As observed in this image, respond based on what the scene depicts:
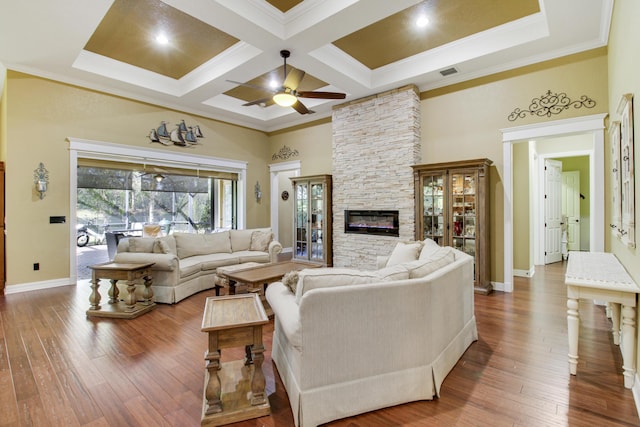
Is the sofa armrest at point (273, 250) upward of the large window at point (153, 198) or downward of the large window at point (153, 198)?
downward

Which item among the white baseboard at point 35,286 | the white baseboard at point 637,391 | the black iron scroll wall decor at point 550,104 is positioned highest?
the black iron scroll wall decor at point 550,104

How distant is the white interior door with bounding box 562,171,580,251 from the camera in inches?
301

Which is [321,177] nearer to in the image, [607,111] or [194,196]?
[194,196]

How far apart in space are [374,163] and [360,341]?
451cm

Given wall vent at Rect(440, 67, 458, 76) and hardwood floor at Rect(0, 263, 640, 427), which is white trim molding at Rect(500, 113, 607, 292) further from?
wall vent at Rect(440, 67, 458, 76)

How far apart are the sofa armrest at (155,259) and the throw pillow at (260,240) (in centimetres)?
182

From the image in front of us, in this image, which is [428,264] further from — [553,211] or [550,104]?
[553,211]

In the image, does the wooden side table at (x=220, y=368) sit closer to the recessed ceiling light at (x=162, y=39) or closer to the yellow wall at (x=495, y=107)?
the recessed ceiling light at (x=162, y=39)

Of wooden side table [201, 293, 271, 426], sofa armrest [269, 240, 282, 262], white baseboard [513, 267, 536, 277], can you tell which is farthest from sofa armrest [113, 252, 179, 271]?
white baseboard [513, 267, 536, 277]

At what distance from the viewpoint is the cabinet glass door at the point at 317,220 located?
6.78m

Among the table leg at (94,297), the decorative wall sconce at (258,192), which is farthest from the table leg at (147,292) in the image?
the decorative wall sconce at (258,192)

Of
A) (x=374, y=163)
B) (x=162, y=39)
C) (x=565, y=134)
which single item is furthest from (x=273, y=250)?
(x=565, y=134)

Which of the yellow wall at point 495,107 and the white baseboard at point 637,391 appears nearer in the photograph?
the white baseboard at point 637,391

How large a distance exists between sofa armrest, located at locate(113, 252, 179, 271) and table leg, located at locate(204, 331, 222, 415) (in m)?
2.63
